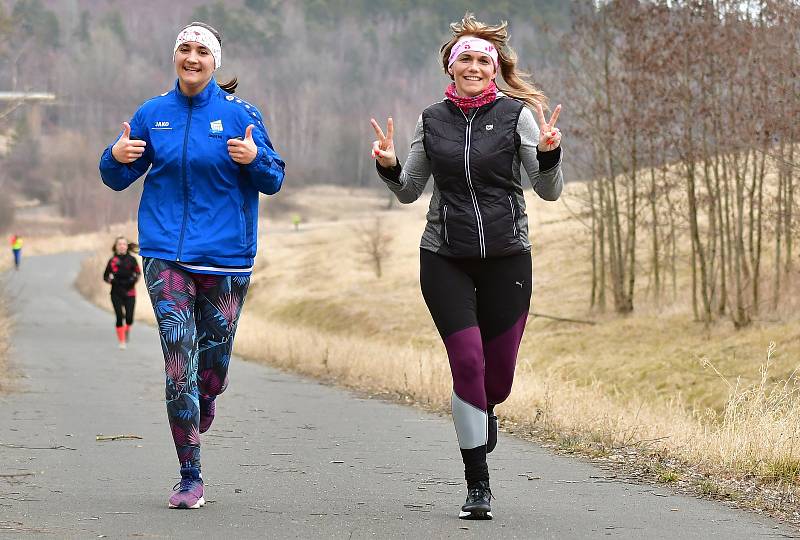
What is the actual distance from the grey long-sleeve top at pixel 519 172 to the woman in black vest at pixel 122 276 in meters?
17.4

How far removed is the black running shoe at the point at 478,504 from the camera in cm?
678

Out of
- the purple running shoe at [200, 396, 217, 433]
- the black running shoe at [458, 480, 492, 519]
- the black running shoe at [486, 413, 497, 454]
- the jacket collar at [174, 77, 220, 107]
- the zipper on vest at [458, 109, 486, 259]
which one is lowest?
the black running shoe at [458, 480, 492, 519]

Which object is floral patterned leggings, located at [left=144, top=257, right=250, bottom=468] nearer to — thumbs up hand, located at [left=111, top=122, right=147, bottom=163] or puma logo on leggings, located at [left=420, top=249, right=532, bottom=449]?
thumbs up hand, located at [left=111, top=122, right=147, bottom=163]

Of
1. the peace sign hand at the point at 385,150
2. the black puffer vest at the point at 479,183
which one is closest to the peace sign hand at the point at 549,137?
the black puffer vest at the point at 479,183

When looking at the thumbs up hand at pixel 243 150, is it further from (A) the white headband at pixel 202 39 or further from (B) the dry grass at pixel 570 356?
(B) the dry grass at pixel 570 356

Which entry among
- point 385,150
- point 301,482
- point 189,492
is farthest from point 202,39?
point 301,482

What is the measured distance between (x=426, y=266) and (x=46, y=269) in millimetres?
70139

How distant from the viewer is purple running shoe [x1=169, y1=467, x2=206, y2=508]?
6.92 meters

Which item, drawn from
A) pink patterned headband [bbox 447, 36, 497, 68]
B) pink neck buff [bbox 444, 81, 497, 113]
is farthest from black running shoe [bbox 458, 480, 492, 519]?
pink patterned headband [bbox 447, 36, 497, 68]

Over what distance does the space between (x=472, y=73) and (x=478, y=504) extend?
212 centimetres

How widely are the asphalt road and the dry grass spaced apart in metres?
0.83

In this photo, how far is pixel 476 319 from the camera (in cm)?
719

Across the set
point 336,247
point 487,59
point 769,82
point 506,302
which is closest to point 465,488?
point 506,302

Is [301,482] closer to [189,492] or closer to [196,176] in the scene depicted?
[189,492]
